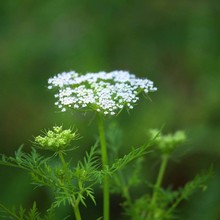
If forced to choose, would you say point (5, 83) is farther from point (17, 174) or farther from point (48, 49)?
point (17, 174)

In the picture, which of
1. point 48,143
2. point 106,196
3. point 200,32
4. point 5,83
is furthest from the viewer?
point 5,83

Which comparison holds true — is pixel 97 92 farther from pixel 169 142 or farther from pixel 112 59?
pixel 112 59


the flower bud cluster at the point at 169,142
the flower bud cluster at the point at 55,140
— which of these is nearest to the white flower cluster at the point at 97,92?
the flower bud cluster at the point at 55,140

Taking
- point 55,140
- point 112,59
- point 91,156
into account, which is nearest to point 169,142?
point 91,156

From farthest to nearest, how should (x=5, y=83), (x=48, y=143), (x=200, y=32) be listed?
(x=5, y=83) → (x=200, y=32) → (x=48, y=143)

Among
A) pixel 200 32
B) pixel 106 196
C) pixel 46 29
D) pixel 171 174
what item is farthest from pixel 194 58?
pixel 106 196
